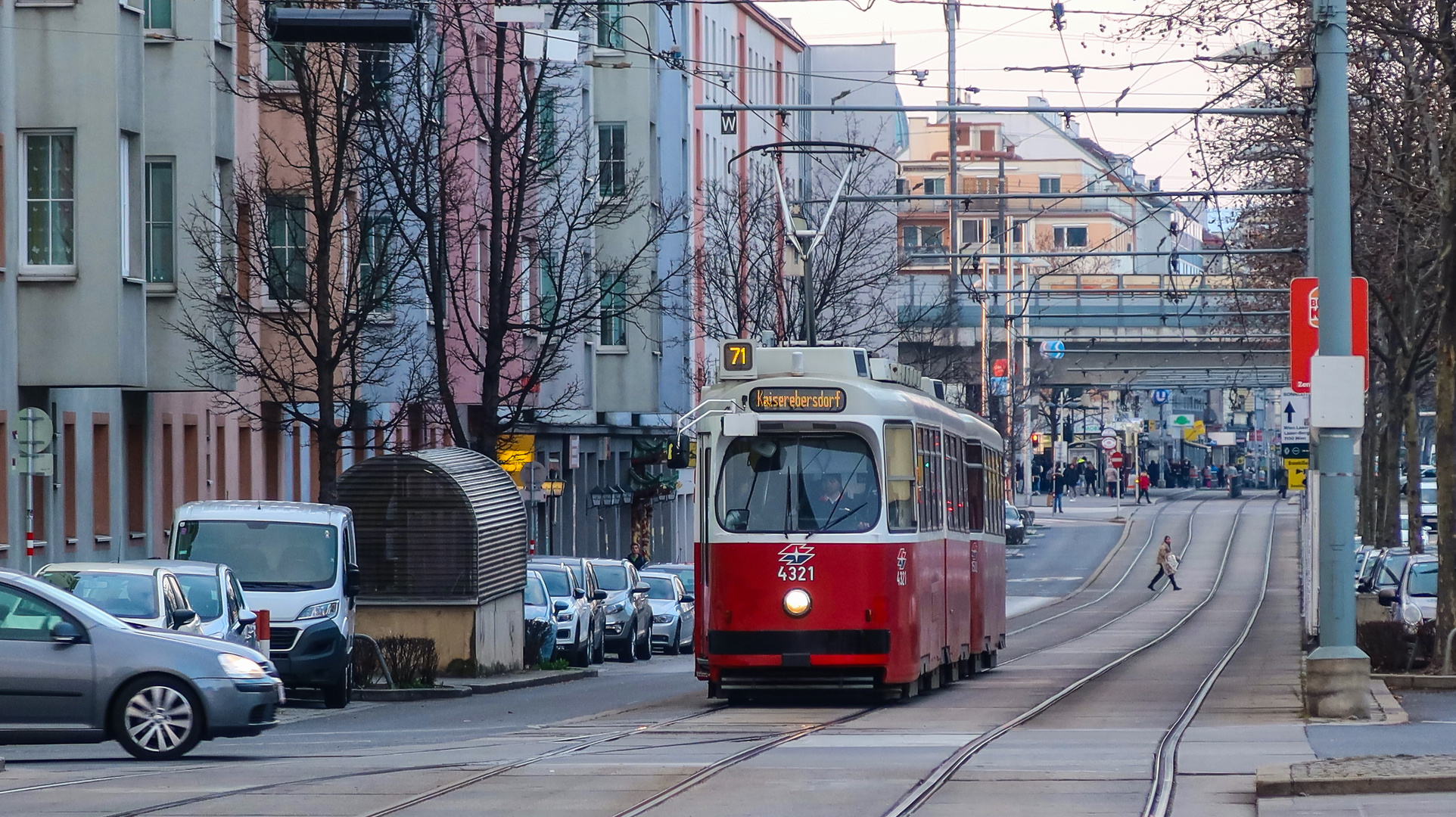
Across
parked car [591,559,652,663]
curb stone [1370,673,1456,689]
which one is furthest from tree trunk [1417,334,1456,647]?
parked car [591,559,652,663]

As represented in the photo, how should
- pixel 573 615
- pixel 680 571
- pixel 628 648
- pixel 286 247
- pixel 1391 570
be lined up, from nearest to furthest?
pixel 573 615
pixel 286 247
pixel 1391 570
pixel 628 648
pixel 680 571

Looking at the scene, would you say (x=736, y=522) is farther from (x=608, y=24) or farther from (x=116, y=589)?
(x=608, y=24)

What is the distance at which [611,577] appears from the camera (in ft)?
130

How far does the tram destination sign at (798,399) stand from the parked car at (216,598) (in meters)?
5.07

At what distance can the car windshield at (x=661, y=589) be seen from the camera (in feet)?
141

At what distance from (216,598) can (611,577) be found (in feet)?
59.2

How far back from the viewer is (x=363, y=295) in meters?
30.5

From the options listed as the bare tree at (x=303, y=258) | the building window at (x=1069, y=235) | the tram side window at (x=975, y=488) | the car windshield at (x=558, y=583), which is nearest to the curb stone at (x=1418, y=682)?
the tram side window at (x=975, y=488)

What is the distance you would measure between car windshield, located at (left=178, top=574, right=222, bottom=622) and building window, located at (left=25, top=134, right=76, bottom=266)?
10.3 meters

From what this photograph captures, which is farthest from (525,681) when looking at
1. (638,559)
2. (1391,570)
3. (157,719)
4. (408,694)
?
(638,559)

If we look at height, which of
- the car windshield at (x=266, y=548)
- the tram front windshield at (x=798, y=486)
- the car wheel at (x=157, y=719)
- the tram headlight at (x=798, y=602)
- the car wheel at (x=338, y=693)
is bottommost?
the car wheel at (x=338, y=693)

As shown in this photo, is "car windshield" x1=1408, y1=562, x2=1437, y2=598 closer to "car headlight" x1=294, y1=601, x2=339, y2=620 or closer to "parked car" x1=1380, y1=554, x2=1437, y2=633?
"parked car" x1=1380, y1=554, x2=1437, y2=633

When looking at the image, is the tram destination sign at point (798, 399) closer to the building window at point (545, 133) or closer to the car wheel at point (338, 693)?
the car wheel at point (338, 693)

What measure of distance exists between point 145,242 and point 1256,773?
2304 centimetres
